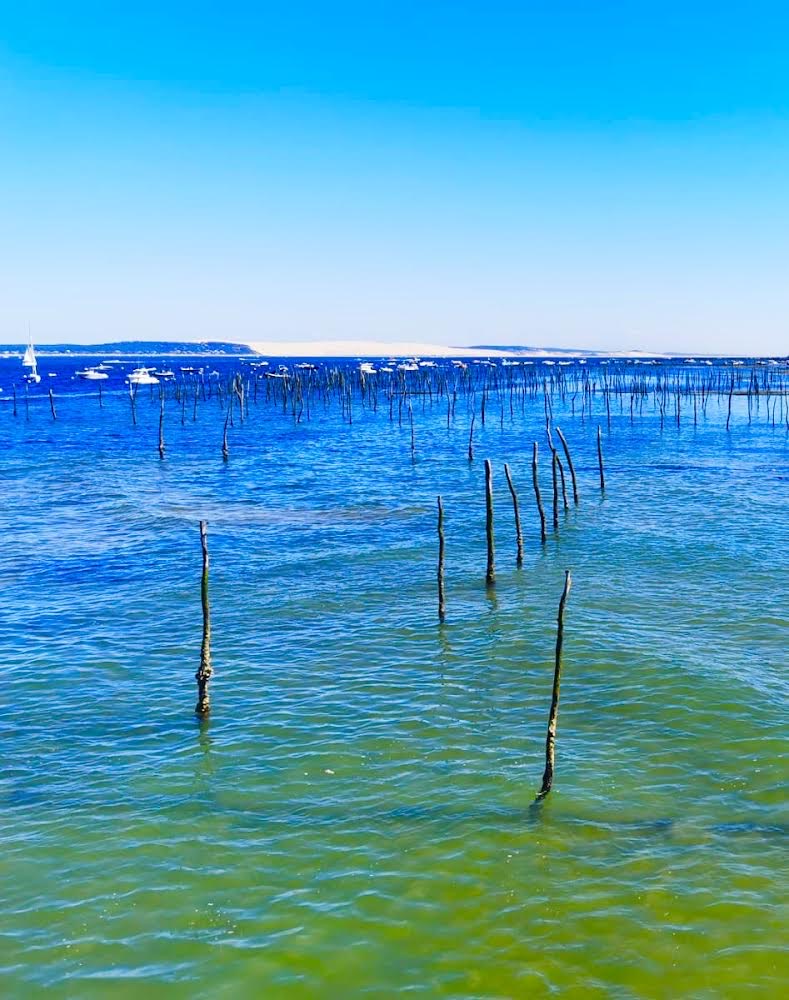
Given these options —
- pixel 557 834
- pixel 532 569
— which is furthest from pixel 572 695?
pixel 532 569

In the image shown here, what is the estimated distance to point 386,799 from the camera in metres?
14.0

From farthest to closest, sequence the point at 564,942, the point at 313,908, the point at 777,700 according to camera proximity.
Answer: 1. the point at 777,700
2. the point at 313,908
3. the point at 564,942

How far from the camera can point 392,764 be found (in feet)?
49.7

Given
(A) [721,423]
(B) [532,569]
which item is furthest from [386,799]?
(A) [721,423]

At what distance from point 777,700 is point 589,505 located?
21565mm

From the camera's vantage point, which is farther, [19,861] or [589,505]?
[589,505]

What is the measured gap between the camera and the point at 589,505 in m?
38.6

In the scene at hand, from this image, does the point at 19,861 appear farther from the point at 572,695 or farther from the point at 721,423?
the point at 721,423

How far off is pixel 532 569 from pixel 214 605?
10900 millimetres

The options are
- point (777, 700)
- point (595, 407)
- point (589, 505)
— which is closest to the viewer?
point (777, 700)

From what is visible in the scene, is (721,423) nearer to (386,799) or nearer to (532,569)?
(532,569)

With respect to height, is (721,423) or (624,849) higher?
(721,423)

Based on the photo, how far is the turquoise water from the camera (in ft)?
34.5

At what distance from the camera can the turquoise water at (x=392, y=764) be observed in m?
10.5
